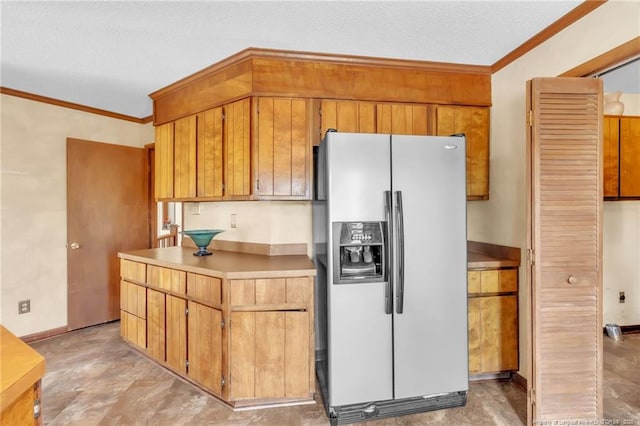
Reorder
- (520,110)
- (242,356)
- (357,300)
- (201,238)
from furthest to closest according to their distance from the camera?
1. (201,238)
2. (520,110)
3. (242,356)
4. (357,300)

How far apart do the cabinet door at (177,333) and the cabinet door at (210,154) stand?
908 mm

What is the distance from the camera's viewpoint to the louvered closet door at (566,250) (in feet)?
6.03

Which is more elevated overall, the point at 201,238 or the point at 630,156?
the point at 630,156

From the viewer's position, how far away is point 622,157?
330 cm

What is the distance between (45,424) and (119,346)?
1.12m

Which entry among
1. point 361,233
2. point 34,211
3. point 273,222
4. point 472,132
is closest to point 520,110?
point 472,132

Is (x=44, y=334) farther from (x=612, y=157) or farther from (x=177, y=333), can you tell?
(x=612, y=157)

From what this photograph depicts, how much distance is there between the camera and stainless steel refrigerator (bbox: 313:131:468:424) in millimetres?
1957

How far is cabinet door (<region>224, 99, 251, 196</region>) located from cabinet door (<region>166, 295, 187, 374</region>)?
924mm

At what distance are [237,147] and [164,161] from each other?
3.28ft

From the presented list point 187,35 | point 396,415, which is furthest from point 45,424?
point 187,35

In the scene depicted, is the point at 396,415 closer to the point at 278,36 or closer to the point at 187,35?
the point at 278,36

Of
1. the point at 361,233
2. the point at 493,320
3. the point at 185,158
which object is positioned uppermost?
the point at 185,158

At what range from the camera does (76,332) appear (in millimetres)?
3369
